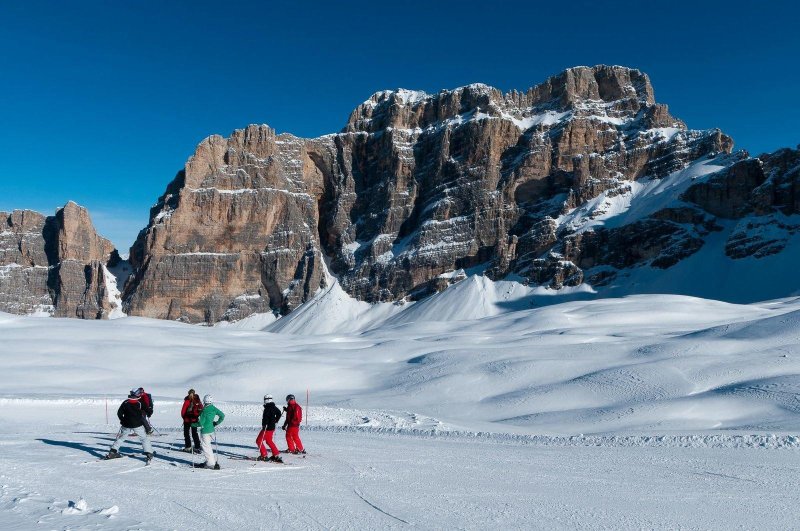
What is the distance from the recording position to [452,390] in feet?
95.2

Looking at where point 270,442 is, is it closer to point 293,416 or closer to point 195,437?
point 293,416

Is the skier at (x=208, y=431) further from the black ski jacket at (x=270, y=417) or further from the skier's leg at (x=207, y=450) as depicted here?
the black ski jacket at (x=270, y=417)

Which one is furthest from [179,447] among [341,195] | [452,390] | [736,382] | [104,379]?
[341,195]

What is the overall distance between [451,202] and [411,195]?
11.7 metres

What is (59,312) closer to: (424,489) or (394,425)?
(394,425)

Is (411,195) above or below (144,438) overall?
above

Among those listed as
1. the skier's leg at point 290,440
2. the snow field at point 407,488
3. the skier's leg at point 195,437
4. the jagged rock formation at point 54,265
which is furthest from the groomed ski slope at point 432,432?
the jagged rock formation at point 54,265

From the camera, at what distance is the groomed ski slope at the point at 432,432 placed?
8.45m

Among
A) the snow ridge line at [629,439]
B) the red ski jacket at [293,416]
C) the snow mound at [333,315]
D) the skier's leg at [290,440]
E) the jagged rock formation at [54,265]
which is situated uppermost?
the jagged rock formation at [54,265]

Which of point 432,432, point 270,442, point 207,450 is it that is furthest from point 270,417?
point 432,432

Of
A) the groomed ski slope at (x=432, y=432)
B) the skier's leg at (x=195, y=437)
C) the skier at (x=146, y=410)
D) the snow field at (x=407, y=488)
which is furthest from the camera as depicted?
the skier's leg at (x=195, y=437)

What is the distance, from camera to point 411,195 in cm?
13412

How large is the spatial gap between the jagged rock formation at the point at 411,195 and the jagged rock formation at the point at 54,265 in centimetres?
957

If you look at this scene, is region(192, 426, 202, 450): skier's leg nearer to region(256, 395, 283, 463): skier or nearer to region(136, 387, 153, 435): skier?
region(136, 387, 153, 435): skier
